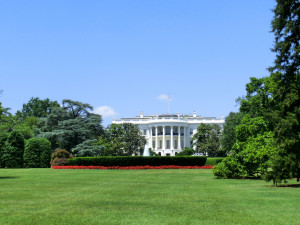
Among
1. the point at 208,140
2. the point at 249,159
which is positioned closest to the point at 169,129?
the point at 208,140

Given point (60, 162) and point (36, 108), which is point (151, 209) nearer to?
point (60, 162)

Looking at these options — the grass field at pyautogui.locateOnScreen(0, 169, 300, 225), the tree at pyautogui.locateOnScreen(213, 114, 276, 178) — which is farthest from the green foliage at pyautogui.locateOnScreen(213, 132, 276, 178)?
the grass field at pyautogui.locateOnScreen(0, 169, 300, 225)

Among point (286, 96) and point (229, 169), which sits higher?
point (286, 96)

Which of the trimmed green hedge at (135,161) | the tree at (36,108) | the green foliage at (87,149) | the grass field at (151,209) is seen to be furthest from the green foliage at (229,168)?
the tree at (36,108)

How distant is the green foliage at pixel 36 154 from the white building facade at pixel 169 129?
188 feet

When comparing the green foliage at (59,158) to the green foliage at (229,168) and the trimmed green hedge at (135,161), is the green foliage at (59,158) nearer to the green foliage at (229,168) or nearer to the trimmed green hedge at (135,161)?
the trimmed green hedge at (135,161)

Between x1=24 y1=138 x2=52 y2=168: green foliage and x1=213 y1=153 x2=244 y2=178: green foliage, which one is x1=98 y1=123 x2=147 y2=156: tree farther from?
x1=213 y1=153 x2=244 y2=178: green foliage

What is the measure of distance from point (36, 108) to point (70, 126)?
48.7m

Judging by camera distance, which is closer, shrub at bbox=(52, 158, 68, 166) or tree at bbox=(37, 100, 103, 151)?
shrub at bbox=(52, 158, 68, 166)

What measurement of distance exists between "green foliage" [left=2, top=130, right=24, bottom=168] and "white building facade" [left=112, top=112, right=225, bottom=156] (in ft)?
193

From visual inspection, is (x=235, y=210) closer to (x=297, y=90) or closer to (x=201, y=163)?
(x=297, y=90)

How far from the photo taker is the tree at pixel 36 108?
9350 cm

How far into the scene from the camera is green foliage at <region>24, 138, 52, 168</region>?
43.8 metres

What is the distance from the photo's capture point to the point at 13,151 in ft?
141
